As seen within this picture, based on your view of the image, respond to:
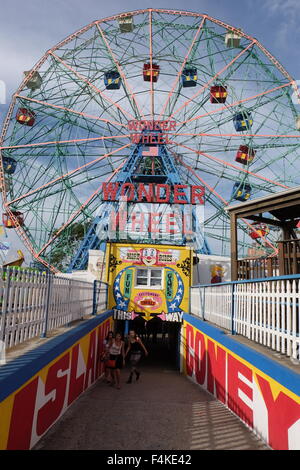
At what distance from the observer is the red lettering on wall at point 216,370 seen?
6.32 m

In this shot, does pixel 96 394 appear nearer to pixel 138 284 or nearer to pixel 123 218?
pixel 138 284

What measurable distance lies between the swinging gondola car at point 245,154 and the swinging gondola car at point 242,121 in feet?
4.15

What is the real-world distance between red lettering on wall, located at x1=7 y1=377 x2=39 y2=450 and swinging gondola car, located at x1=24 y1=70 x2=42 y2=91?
2538cm

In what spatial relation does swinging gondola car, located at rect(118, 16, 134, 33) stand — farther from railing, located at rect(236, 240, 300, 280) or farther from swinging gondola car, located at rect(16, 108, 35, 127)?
railing, located at rect(236, 240, 300, 280)

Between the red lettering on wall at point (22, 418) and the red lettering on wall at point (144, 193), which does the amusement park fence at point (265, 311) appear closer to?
the red lettering on wall at point (22, 418)

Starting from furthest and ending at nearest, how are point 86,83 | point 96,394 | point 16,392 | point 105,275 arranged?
point 86,83
point 105,275
point 96,394
point 16,392

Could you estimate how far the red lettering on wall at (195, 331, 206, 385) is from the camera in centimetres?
843

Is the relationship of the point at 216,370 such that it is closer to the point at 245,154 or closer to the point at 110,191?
the point at 110,191

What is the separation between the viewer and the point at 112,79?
24.0 metres

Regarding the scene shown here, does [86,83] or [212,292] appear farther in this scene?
[86,83]

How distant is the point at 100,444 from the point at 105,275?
9.71 m

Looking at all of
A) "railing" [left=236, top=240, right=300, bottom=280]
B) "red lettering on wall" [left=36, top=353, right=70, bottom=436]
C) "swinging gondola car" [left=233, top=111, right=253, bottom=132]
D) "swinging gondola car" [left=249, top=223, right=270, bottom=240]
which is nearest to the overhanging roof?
"railing" [left=236, top=240, right=300, bottom=280]

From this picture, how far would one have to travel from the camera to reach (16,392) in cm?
324
